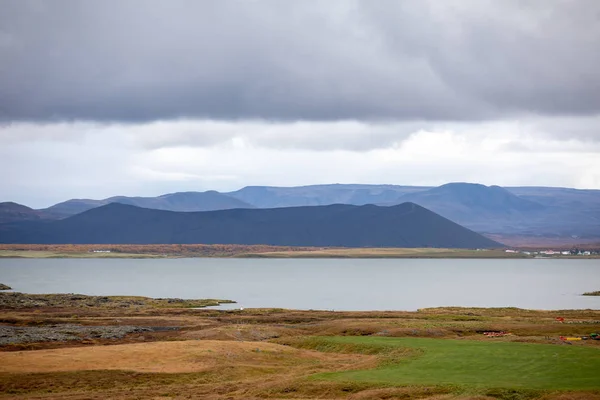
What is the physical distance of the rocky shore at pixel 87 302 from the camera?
3743 inches

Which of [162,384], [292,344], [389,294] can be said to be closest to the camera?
[162,384]

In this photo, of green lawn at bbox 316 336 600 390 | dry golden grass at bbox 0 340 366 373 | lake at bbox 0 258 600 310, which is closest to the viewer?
green lawn at bbox 316 336 600 390

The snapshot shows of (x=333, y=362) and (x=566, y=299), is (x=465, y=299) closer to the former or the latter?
(x=566, y=299)

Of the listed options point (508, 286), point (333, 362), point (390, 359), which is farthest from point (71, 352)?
point (508, 286)

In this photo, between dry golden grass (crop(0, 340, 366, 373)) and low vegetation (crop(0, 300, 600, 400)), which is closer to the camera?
low vegetation (crop(0, 300, 600, 400))

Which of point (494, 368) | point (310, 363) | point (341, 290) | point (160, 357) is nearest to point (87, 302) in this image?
point (341, 290)

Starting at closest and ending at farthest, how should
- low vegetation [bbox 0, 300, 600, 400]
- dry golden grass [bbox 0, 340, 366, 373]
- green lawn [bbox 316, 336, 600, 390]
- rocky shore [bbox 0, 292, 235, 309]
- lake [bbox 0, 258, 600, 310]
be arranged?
1. green lawn [bbox 316, 336, 600, 390]
2. low vegetation [bbox 0, 300, 600, 400]
3. dry golden grass [bbox 0, 340, 366, 373]
4. rocky shore [bbox 0, 292, 235, 309]
5. lake [bbox 0, 258, 600, 310]

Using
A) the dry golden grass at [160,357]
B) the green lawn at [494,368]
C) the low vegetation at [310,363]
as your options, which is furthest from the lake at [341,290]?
the green lawn at [494,368]

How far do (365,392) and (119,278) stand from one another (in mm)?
152268

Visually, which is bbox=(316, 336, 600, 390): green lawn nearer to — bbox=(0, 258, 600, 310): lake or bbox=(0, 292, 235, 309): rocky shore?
bbox=(0, 292, 235, 309): rocky shore

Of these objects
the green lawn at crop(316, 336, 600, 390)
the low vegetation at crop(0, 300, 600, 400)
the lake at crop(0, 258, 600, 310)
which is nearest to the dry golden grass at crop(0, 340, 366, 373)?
the low vegetation at crop(0, 300, 600, 400)

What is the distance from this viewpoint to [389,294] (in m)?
134

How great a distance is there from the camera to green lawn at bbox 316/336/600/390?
3462 centimetres

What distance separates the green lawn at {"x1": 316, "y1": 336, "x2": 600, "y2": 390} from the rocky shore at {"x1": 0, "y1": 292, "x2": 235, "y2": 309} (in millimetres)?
59103
